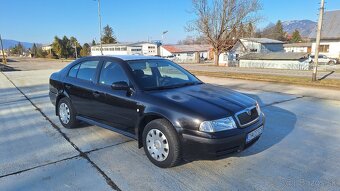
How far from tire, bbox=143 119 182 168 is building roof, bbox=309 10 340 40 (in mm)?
46338

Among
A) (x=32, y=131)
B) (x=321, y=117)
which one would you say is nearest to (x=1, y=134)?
(x=32, y=131)

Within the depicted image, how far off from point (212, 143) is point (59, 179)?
1.97 m

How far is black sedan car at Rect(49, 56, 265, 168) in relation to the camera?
3178 millimetres

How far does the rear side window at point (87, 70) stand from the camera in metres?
4.69

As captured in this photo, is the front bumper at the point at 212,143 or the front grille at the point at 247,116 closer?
the front bumper at the point at 212,143

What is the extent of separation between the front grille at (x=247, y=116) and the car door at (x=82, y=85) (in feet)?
8.19

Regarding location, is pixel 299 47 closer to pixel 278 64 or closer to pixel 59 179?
pixel 278 64

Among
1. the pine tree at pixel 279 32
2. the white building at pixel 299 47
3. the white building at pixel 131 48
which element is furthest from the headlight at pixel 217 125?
the pine tree at pixel 279 32

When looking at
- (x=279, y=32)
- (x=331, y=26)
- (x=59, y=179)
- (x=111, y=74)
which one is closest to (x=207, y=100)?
(x=111, y=74)

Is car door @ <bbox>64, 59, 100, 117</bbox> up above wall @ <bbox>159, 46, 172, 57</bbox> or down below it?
below

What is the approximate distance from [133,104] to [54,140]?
74.7 inches

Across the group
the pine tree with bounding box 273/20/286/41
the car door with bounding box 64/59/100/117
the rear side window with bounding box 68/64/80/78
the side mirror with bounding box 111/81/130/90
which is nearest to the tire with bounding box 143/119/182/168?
the side mirror with bounding box 111/81/130/90

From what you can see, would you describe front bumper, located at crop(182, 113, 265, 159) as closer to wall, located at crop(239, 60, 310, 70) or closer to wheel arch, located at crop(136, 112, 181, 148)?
wheel arch, located at crop(136, 112, 181, 148)

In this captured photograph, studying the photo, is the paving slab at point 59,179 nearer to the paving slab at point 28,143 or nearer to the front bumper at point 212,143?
the paving slab at point 28,143
